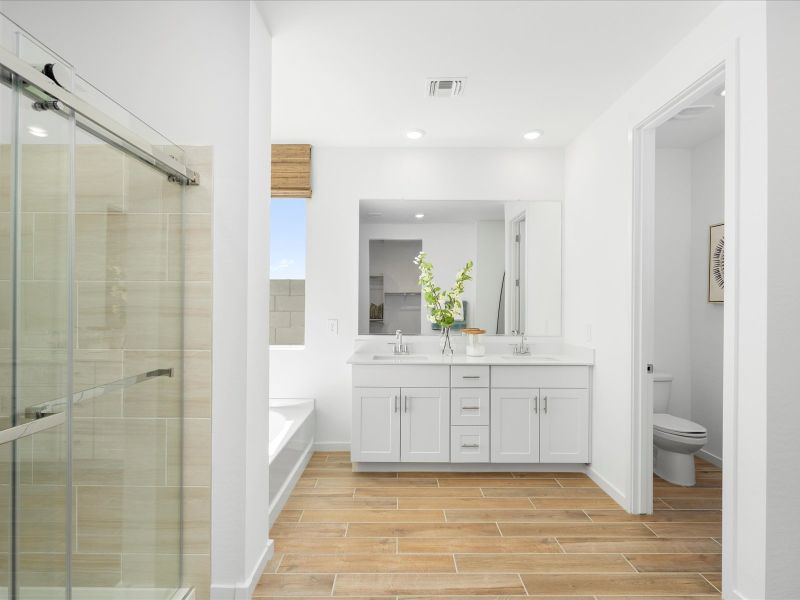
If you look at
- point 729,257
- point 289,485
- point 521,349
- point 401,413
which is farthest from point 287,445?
point 729,257

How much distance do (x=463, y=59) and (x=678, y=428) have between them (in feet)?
8.80

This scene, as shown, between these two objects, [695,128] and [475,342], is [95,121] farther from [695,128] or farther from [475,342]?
[695,128]

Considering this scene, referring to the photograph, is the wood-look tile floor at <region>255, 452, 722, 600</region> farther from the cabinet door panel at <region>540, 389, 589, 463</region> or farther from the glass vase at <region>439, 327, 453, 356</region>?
the glass vase at <region>439, 327, 453, 356</region>

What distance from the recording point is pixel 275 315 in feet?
13.2

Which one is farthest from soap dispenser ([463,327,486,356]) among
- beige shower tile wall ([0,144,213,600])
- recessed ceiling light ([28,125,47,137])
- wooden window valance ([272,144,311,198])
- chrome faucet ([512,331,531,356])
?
recessed ceiling light ([28,125,47,137])

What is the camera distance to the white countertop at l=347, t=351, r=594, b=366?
3389 mm

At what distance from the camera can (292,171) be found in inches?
152

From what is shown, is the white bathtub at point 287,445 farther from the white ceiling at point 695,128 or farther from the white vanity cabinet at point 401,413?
the white ceiling at point 695,128

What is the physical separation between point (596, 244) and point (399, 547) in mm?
2273

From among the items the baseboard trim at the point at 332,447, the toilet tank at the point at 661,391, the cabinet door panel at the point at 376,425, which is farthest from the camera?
the baseboard trim at the point at 332,447

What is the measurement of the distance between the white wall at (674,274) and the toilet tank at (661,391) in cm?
38

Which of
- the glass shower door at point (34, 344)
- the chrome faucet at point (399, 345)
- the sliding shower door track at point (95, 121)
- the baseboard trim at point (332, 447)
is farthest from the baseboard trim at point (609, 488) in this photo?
the sliding shower door track at point (95, 121)

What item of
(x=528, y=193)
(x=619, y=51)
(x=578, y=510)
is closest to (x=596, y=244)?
(x=528, y=193)

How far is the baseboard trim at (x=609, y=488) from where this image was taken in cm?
282
